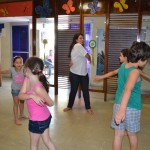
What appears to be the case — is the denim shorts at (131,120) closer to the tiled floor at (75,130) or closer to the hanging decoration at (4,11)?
A: the tiled floor at (75,130)

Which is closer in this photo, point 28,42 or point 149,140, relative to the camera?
point 149,140

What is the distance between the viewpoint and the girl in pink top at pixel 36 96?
1918 mm

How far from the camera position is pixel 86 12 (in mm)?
4887

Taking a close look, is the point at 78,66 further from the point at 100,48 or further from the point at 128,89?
the point at 100,48

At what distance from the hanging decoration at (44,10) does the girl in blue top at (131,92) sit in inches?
144

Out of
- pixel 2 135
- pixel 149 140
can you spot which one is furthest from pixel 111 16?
pixel 2 135

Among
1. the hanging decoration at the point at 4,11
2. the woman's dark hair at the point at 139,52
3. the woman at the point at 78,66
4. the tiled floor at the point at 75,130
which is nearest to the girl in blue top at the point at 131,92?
the woman's dark hair at the point at 139,52

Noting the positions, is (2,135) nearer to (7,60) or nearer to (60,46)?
(60,46)

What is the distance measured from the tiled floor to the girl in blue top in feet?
2.61

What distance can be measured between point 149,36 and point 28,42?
4.11 meters

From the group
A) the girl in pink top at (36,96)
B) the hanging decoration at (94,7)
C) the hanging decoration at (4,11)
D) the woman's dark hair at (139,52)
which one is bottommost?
the girl in pink top at (36,96)

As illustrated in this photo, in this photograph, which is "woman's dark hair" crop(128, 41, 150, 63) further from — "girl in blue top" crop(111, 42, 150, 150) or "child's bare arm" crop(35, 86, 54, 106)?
"child's bare arm" crop(35, 86, 54, 106)

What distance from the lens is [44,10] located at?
17.3ft

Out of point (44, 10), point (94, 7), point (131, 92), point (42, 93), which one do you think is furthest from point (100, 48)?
point (42, 93)
